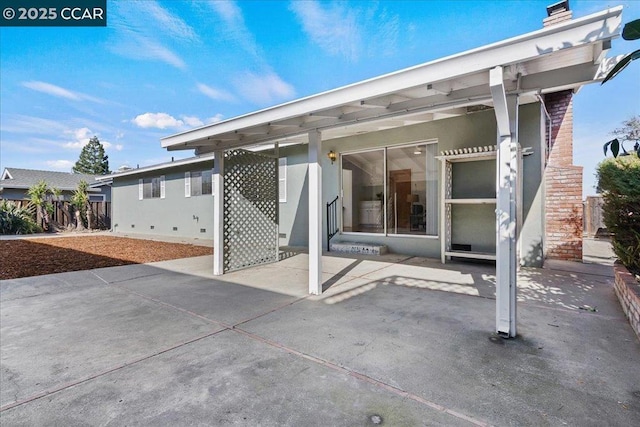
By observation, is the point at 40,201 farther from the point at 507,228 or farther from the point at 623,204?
the point at 623,204

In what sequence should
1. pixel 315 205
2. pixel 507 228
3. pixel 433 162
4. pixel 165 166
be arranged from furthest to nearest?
pixel 165 166, pixel 433 162, pixel 315 205, pixel 507 228

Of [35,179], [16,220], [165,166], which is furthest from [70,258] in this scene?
[35,179]

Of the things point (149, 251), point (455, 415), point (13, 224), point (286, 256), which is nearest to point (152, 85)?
point (149, 251)

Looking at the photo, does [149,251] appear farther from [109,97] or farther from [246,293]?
[109,97]

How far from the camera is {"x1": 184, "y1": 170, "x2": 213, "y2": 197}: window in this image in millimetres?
11331

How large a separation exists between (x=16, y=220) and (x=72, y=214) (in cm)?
240

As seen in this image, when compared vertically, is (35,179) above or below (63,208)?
above

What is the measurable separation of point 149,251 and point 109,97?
772cm

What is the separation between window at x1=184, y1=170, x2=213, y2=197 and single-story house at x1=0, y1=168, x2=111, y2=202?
330 inches

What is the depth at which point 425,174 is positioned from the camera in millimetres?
6648

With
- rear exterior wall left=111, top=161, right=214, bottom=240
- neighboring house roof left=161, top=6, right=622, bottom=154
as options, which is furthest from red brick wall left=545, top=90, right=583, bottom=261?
rear exterior wall left=111, top=161, right=214, bottom=240

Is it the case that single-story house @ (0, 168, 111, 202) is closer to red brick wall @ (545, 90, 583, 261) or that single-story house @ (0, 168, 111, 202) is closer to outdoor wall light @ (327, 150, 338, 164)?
outdoor wall light @ (327, 150, 338, 164)

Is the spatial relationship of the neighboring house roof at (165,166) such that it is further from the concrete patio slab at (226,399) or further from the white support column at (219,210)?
the concrete patio slab at (226,399)

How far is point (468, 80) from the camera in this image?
2.66 metres
